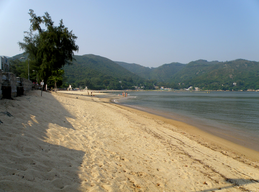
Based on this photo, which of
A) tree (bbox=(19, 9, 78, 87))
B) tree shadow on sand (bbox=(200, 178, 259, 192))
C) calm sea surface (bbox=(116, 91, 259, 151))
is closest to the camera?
tree shadow on sand (bbox=(200, 178, 259, 192))

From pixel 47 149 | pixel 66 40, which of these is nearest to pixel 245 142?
pixel 47 149

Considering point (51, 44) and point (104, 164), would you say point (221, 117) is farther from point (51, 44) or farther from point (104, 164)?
point (51, 44)

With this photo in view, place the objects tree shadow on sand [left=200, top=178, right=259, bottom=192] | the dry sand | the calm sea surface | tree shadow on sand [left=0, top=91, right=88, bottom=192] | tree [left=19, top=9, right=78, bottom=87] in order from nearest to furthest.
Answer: tree shadow on sand [left=0, top=91, right=88, bottom=192] < the dry sand < tree shadow on sand [left=200, top=178, right=259, bottom=192] < the calm sea surface < tree [left=19, top=9, right=78, bottom=87]

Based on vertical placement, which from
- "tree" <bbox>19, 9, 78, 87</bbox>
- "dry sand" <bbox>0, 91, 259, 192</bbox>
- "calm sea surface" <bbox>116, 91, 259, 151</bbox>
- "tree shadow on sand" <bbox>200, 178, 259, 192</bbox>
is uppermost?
"tree" <bbox>19, 9, 78, 87</bbox>

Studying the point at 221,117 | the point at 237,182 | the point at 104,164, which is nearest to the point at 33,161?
the point at 104,164

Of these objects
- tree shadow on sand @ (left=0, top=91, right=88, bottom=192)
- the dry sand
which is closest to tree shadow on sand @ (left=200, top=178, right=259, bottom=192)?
the dry sand

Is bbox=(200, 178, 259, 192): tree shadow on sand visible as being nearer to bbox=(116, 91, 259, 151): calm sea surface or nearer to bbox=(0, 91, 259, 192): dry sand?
bbox=(0, 91, 259, 192): dry sand

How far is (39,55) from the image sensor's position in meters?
25.0

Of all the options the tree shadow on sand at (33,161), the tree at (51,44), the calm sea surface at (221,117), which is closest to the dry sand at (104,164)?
the tree shadow on sand at (33,161)

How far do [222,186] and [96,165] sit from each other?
3.44 metres

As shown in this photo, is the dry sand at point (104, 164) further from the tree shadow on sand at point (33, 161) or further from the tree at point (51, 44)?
the tree at point (51, 44)

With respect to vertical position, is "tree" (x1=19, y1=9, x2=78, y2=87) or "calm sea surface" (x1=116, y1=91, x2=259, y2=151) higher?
"tree" (x1=19, y1=9, x2=78, y2=87)

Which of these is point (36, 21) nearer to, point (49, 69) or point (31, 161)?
point (49, 69)

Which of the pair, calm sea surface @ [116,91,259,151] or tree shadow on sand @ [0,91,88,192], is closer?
tree shadow on sand @ [0,91,88,192]
